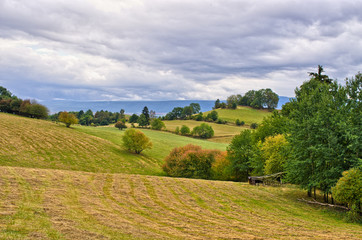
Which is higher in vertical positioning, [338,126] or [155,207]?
[338,126]

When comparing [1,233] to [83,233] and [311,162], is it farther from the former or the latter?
[311,162]

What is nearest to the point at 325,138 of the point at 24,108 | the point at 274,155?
the point at 274,155

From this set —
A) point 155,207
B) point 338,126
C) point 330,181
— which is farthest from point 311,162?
point 155,207

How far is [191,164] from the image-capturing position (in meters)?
66.4

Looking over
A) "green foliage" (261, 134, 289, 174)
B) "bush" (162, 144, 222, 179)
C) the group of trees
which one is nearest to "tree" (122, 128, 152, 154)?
"bush" (162, 144, 222, 179)

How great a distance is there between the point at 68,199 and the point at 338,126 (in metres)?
28.0

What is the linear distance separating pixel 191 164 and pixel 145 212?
47166 millimetres

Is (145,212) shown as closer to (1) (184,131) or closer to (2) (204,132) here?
(2) (204,132)

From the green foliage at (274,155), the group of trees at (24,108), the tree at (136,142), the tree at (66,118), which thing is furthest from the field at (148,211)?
the group of trees at (24,108)

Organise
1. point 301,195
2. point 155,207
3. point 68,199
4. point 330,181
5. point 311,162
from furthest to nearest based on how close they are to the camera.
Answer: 1. point 301,195
2. point 311,162
3. point 330,181
4. point 155,207
5. point 68,199

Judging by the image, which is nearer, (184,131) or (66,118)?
(66,118)

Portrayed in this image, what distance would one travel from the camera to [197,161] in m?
66.5

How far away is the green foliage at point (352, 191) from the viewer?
24.1 m

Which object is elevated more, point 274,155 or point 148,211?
point 274,155
